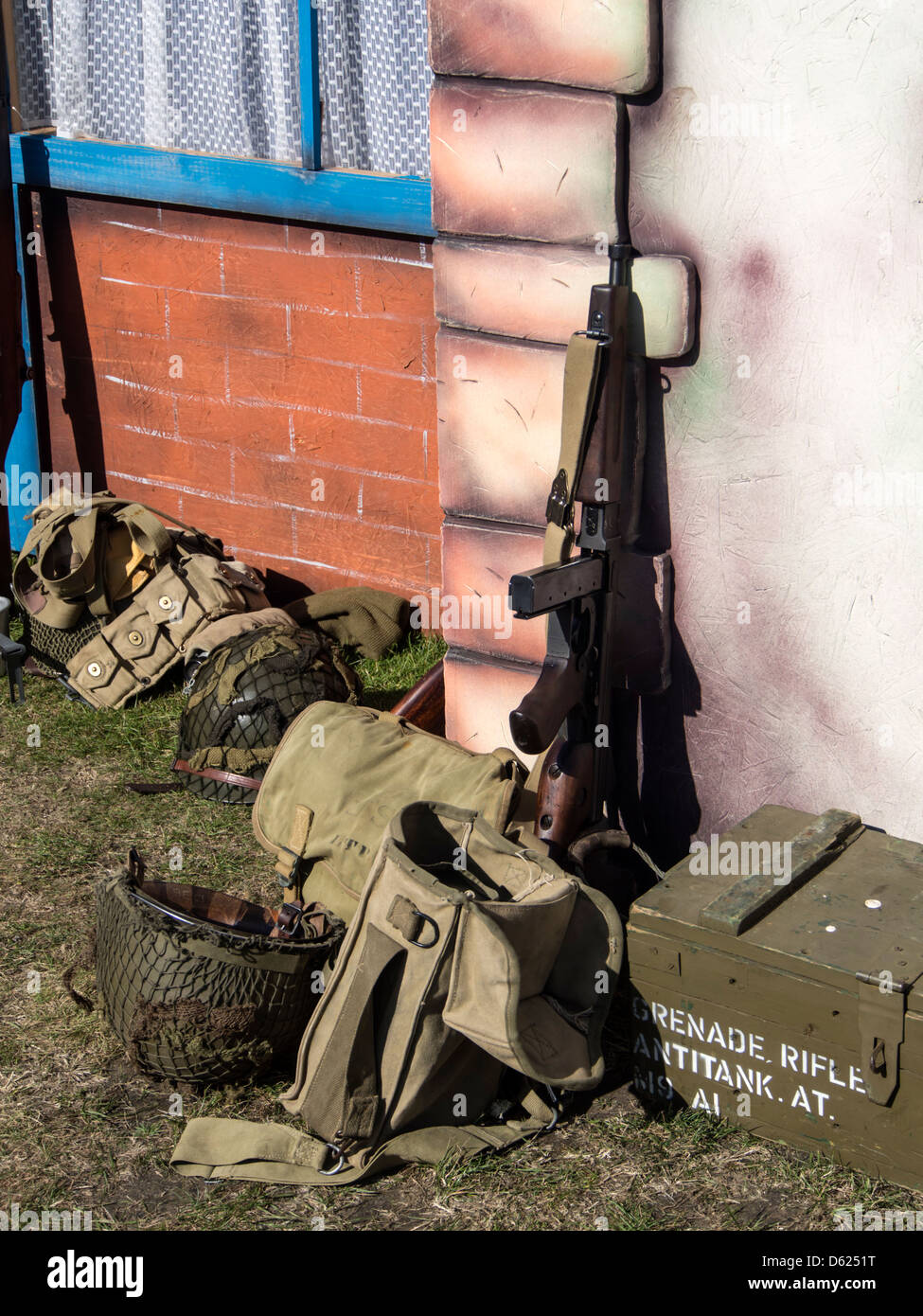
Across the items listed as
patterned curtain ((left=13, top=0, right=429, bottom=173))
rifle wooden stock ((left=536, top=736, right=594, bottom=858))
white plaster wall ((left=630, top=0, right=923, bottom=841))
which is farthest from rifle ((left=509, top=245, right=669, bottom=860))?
patterned curtain ((left=13, top=0, right=429, bottom=173))

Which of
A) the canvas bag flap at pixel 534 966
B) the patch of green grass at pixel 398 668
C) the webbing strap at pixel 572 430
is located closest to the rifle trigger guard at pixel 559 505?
the webbing strap at pixel 572 430

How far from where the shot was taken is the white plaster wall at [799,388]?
3.58 meters

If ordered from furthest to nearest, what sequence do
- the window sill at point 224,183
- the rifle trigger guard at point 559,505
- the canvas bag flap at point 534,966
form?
the window sill at point 224,183
the rifle trigger guard at point 559,505
the canvas bag flap at point 534,966

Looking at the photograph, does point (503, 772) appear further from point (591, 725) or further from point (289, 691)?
point (289, 691)

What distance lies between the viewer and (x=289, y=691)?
502 cm

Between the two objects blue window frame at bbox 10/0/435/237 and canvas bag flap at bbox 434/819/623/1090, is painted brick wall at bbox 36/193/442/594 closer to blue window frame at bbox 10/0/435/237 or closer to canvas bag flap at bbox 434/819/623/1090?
blue window frame at bbox 10/0/435/237

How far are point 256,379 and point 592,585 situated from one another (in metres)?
2.71

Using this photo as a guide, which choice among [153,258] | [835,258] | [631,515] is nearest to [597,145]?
[835,258]

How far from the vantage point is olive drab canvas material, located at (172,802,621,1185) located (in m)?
3.22

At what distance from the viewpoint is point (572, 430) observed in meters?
3.89

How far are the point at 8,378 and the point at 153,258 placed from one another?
0.81m

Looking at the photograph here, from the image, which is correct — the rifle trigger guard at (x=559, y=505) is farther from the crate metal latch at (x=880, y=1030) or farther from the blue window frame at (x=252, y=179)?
the blue window frame at (x=252, y=179)

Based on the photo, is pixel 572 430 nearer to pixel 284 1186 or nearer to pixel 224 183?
pixel 284 1186

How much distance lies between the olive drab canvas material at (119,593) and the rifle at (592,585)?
Answer: 2098 millimetres
